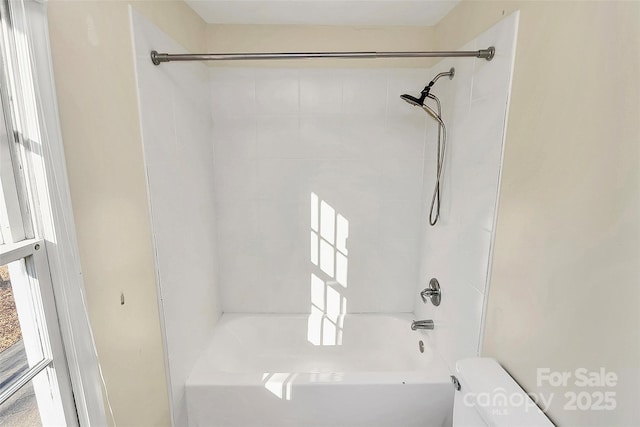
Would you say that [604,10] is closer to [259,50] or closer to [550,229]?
[550,229]

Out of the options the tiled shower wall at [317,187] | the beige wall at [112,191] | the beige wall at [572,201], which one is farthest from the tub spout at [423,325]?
the beige wall at [112,191]

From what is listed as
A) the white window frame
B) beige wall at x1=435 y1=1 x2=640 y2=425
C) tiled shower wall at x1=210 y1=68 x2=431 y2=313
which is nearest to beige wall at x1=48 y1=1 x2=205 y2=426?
the white window frame

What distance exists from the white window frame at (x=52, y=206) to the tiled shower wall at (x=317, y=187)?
1317mm

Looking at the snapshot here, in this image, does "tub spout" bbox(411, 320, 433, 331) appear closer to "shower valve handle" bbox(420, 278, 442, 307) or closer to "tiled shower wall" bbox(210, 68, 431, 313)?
"shower valve handle" bbox(420, 278, 442, 307)

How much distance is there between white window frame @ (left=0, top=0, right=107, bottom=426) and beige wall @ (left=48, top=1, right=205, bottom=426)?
66mm

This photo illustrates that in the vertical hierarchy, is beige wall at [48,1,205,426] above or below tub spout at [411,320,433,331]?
above

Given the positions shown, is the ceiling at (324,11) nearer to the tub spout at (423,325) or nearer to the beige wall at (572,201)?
the beige wall at (572,201)

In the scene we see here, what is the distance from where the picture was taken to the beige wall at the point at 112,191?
0.86 meters

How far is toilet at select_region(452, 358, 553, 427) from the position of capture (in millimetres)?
961

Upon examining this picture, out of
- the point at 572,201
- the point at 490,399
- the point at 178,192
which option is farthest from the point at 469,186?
the point at 178,192

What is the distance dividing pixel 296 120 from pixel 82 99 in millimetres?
1277

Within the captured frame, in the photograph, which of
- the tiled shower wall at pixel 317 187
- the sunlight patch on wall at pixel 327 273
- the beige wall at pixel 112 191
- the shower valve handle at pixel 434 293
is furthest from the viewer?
the sunlight patch on wall at pixel 327 273

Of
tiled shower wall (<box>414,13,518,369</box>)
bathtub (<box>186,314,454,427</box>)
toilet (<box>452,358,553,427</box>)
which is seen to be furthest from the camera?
bathtub (<box>186,314,454,427</box>)

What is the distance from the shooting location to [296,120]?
204 centimetres
